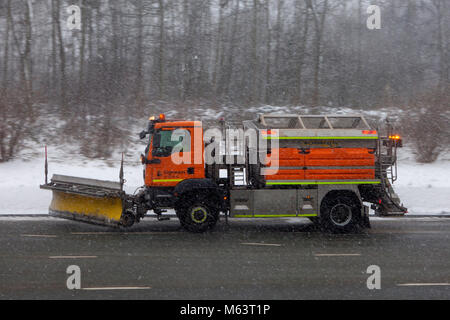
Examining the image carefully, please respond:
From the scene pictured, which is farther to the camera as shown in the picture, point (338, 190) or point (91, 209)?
point (338, 190)

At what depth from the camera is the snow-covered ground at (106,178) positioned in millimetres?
14766

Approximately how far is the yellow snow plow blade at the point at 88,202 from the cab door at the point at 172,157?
1.00 m

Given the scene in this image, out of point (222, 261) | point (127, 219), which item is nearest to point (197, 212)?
point (127, 219)

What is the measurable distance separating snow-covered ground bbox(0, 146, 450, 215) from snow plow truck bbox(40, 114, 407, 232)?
Result: 3.93m

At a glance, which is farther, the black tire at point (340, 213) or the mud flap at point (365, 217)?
the black tire at point (340, 213)

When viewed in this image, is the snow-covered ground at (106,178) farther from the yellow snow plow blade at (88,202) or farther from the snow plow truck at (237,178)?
the snow plow truck at (237,178)

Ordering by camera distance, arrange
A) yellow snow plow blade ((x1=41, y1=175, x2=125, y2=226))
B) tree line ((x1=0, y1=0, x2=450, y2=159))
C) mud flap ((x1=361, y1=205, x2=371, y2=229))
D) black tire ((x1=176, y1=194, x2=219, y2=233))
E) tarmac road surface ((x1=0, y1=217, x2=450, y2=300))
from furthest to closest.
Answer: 1. tree line ((x1=0, y1=0, x2=450, y2=159))
2. mud flap ((x1=361, y1=205, x2=371, y2=229))
3. black tire ((x1=176, y1=194, x2=219, y2=233))
4. yellow snow plow blade ((x1=41, y1=175, x2=125, y2=226))
5. tarmac road surface ((x1=0, y1=217, x2=450, y2=300))

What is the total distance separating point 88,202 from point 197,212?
102 inches

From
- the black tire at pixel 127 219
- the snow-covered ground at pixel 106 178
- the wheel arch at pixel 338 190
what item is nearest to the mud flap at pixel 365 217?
the wheel arch at pixel 338 190

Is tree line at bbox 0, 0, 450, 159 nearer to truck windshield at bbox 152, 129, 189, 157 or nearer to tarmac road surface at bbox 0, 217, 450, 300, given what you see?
truck windshield at bbox 152, 129, 189, 157

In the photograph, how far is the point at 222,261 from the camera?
8.73 metres

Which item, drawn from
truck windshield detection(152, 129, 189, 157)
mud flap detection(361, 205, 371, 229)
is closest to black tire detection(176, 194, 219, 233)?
truck windshield detection(152, 129, 189, 157)

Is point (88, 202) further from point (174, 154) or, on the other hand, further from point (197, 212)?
point (197, 212)

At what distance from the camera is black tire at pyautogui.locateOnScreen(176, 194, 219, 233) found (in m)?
11.2
